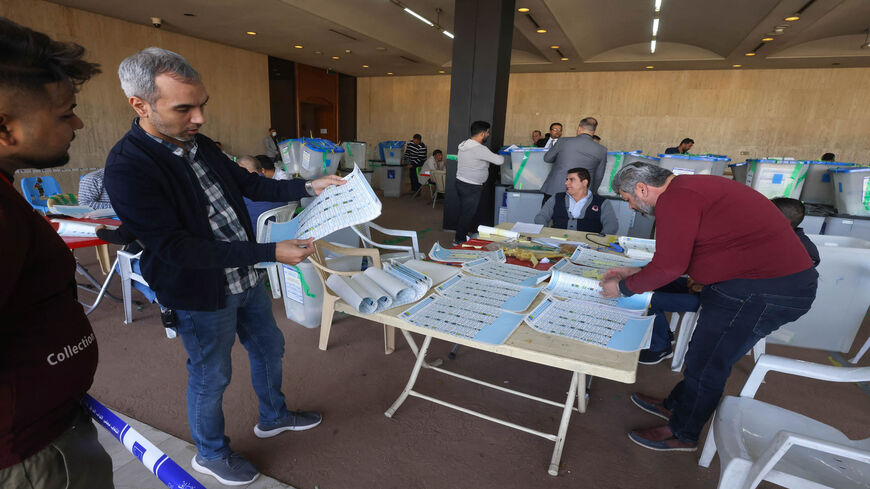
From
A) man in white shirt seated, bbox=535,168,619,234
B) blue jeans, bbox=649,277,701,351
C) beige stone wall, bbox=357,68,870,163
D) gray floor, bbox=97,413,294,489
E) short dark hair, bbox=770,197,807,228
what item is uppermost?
beige stone wall, bbox=357,68,870,163

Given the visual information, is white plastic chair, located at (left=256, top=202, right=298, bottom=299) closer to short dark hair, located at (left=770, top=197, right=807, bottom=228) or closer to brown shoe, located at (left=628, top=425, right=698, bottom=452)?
brown shoe, located at (left=628, top=425, right=698, bottom=452)

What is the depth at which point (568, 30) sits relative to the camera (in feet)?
24.7

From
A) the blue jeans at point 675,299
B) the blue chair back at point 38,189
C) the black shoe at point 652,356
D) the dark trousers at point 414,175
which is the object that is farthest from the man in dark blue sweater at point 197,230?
the dark trousers at point 414,175

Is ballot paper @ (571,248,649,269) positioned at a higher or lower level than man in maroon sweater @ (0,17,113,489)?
lower

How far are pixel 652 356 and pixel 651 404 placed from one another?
50cm

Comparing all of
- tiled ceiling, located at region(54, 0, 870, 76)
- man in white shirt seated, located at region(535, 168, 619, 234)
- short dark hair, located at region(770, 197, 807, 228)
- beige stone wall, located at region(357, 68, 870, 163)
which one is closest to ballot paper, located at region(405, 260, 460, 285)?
man in white shirt seated, located at region(535, 168, 619, 234)

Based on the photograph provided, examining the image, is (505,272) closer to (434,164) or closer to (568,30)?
(568,30)

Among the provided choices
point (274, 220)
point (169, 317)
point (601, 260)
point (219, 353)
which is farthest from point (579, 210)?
point (169, 317)

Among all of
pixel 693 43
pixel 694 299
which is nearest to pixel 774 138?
pixel 693 43

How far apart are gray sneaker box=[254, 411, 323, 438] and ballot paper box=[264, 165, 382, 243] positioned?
1063 mm

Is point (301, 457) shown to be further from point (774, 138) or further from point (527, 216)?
point (774, 138)

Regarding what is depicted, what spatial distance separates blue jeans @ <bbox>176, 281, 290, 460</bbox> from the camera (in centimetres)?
147

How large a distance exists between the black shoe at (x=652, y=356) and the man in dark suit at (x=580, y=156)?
245cm

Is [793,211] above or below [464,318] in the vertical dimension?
above
